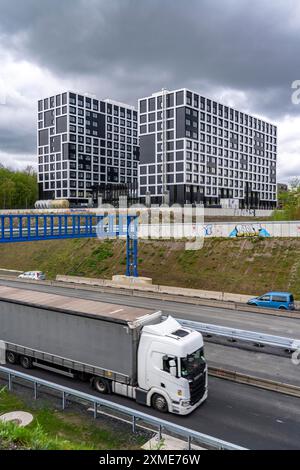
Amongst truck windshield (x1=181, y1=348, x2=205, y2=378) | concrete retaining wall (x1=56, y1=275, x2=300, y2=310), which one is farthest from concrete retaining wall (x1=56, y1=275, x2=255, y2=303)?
truck windshield (x1=181, y1=348, x2=205, y2=378)

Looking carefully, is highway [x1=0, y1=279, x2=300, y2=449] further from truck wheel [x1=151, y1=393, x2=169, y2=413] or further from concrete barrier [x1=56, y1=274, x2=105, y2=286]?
concrete barrier [x1=56, y1=274, x2=105, y2=286]

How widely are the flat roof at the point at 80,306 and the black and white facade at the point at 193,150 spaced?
71.5m

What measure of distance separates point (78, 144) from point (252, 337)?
340ft

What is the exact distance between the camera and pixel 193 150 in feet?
297

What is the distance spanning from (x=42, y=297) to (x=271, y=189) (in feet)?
375

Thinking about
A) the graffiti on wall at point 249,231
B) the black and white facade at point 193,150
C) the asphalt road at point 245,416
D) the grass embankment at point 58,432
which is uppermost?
the black and white facade at point 193,150

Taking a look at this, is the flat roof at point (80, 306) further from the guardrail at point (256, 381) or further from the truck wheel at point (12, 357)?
the guardrail at point (256, 381)

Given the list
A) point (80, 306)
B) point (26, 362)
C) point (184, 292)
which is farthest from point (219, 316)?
point (26, 362)

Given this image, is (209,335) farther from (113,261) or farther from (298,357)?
(113,261)

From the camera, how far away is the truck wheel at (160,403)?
12.9 m

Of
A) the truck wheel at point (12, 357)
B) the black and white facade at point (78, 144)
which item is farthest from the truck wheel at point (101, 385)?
the black and white facade at point (78, 144)

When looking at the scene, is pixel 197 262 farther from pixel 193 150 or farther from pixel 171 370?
pixel 193 150

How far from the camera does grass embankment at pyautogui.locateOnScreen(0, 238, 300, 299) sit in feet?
124

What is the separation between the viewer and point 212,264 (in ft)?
139
